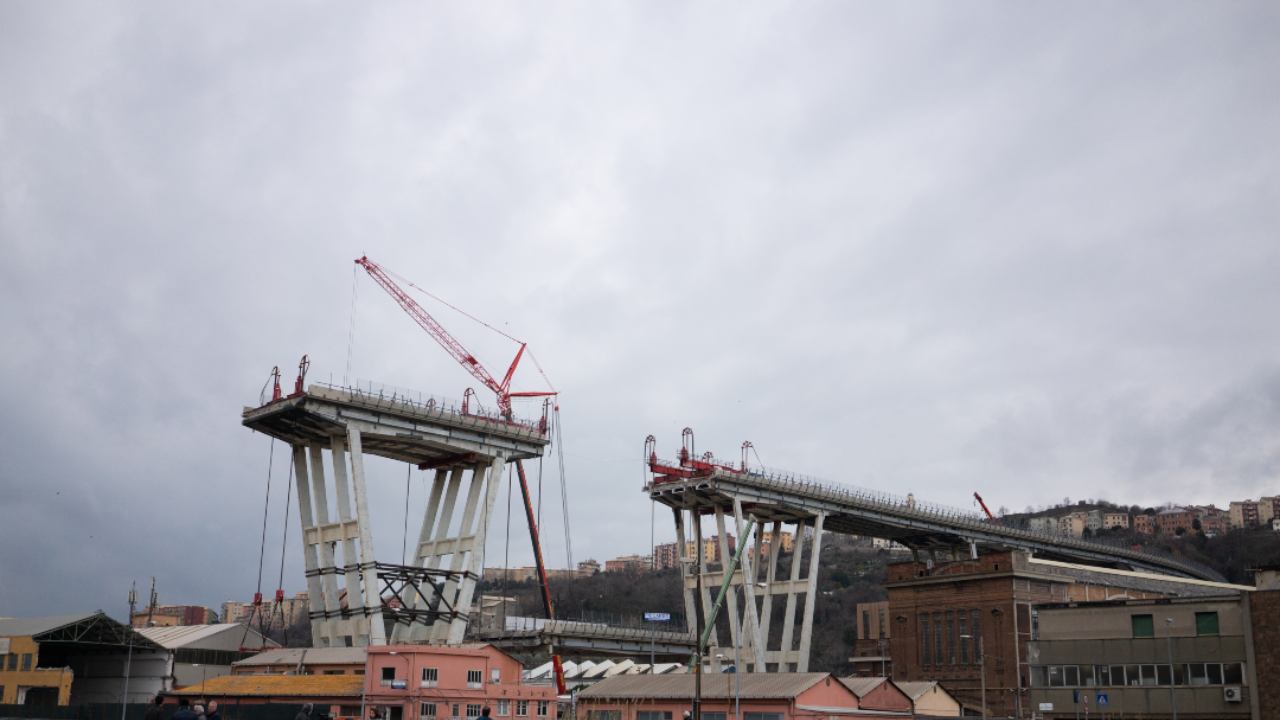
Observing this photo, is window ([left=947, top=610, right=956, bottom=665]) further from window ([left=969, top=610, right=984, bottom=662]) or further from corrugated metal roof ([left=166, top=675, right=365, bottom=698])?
corrugated metal roof ([left=166, top=675, right=365, bottom=698])

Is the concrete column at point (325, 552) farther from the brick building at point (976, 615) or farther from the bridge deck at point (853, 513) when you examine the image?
the brick building at point (976, 615)

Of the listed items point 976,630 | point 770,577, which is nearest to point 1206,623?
point 976,630

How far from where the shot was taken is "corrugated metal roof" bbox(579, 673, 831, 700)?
62.8 metres

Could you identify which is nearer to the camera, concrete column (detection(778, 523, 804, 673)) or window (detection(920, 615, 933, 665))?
window (detection(920, 615, 933, 665))

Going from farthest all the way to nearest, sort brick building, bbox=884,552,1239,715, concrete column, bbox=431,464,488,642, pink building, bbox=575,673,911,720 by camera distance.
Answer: brick building, bbox=884,552,1239,715
concrete column, bbox=431,464,488,642
pink building, bbox=575,673,911,720

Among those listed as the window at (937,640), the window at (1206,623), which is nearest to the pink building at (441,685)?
the window at (1206,623)

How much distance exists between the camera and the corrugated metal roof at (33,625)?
83562mm

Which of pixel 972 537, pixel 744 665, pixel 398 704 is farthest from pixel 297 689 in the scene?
pixel 972 537

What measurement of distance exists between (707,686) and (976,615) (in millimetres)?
39072

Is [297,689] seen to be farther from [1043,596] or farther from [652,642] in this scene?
[1043,596]

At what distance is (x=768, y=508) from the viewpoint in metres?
106

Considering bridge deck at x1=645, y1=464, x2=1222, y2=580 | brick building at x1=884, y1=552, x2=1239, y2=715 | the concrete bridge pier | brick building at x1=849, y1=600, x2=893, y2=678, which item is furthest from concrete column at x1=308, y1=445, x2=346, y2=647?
brick building at x1=849, y1=600, x2=893, y2=678

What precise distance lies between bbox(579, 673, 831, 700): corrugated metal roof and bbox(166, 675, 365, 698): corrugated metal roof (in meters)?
15.7

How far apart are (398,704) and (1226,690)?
1822 inches
